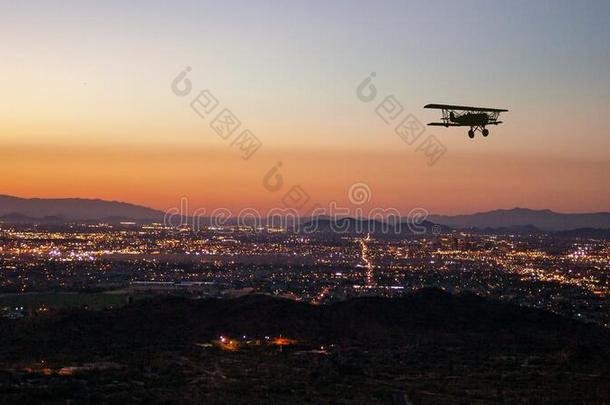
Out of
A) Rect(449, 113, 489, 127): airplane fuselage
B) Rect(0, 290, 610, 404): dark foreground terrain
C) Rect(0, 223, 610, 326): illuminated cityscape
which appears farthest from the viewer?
Rect(0, 223, 610, 326): illuminated cityscape

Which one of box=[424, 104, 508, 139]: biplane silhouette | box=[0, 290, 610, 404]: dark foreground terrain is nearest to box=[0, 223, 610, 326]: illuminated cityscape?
box=[0, 290, 610, 404]: dark foreground terrain

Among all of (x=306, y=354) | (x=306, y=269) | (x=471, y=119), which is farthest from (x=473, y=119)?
(x=306, y=269)

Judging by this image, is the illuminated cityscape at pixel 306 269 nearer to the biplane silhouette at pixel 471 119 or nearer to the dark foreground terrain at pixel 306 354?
the dark foreground terrain at pixel 306 354

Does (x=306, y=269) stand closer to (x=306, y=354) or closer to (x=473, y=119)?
(x=306, y=354)

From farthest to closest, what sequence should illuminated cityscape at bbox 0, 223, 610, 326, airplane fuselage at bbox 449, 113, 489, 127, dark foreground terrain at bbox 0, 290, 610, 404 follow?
1. illuminated cityscape at bbox 0, 223, 610, 326
2. airplane fuselage at bbox 449, 113, 489, 127
3. dark foreground terrain at bbox 0, 290, 610, 404

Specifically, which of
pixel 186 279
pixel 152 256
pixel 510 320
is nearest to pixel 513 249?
pixel 152 256

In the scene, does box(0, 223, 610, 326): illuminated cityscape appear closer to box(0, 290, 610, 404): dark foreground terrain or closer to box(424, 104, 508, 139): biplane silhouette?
box(0, 290, 610, 404): dark foreground terrain

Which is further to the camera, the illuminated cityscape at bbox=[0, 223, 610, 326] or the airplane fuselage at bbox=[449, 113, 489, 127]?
the illuminated cityscape at bbox=[0, 223, 610, 326]

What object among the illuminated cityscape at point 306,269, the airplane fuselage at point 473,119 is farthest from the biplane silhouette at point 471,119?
the illuminated cityscape at point 306,269
